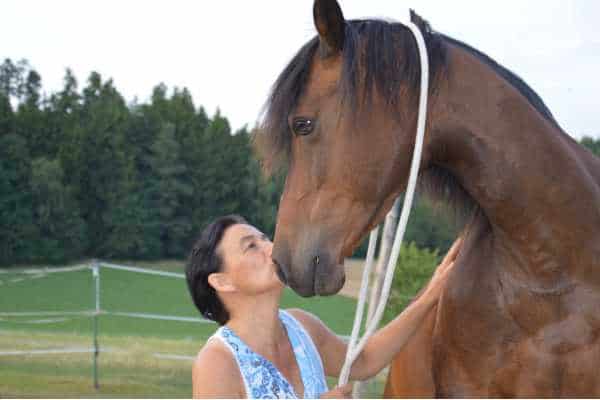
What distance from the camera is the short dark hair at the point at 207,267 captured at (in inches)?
78.7

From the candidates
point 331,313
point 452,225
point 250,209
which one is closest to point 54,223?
point 250,209

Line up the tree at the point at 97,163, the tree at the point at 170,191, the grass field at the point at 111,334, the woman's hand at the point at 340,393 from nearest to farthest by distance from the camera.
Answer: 1. the woman's hand at the point at 340,393
2. the grass field at the point at 111,334
3. the tree at the point at 97,163
4. the tree at the point at 170,191

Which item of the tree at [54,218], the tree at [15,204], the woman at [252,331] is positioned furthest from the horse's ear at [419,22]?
the tree at [54,218]

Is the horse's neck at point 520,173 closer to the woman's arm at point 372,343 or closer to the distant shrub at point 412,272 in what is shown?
the woman's arm at point 372,343

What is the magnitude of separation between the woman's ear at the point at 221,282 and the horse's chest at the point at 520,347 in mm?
637

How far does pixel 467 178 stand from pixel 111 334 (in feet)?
53.1

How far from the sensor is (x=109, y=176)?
41312 mm

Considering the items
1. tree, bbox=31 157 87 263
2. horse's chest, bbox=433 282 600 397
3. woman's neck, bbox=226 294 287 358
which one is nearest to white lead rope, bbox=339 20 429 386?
woman's neck, bbox=226 294 287 358

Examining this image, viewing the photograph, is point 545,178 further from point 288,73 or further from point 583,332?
point 288,73

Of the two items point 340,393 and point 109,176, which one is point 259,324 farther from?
point 109,176

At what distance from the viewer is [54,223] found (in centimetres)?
3659

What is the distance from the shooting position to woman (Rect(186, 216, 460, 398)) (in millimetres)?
1802

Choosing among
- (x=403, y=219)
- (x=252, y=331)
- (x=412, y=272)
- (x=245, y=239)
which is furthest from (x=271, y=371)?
(x=412, y=272)

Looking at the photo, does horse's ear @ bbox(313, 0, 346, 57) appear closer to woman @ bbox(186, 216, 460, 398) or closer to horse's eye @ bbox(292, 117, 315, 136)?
horse's eye @ bbox(292, 117, 315, 136)
